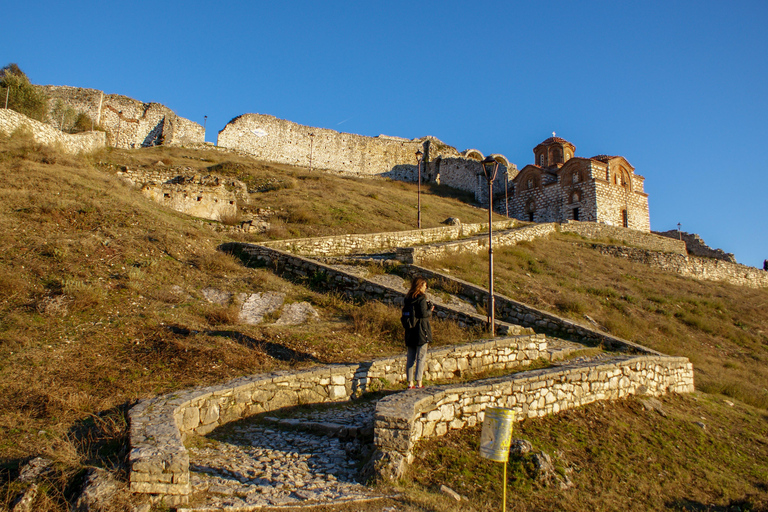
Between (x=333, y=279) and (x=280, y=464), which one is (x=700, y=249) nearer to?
(x=333, y=279)

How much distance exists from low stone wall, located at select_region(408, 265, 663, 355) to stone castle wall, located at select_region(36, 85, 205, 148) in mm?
28387

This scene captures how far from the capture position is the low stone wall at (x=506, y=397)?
4.75 metres

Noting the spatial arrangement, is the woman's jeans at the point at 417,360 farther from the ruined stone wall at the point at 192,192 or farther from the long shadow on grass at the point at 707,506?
the ruined stone wall at the point at 192,192

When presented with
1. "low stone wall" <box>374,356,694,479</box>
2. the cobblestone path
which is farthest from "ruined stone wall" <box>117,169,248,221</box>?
"low stone wall" <box>374,356,694,479</box>

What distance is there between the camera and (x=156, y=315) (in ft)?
26.6

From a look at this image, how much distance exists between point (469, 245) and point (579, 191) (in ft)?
70.4

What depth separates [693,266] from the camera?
2573 cm

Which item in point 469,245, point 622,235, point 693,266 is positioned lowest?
point 469,245

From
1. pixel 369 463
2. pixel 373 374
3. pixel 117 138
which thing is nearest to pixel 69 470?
pixel 369 463

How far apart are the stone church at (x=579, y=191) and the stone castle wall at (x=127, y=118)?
27152 mm

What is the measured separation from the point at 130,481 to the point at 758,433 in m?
9.69

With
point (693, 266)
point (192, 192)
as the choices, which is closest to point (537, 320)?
point (192, 192)

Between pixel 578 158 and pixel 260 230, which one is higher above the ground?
pixel 578 158

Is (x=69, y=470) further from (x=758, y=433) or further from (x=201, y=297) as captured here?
(x=758, y=433)
